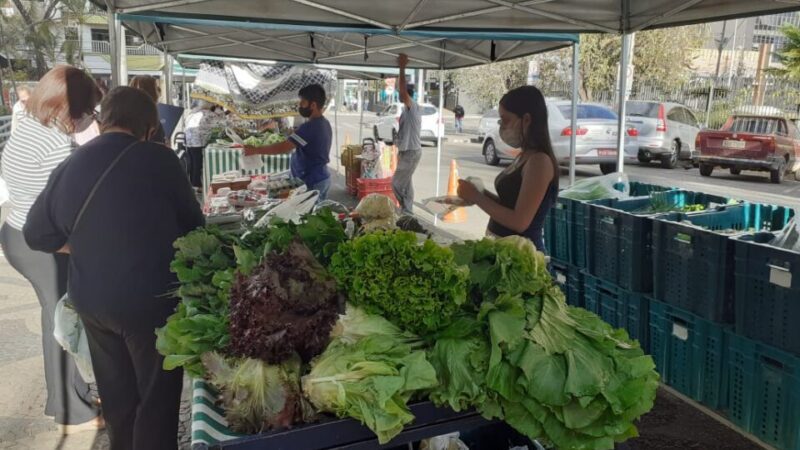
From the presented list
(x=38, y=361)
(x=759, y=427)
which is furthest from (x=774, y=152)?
(x=38, y=361)

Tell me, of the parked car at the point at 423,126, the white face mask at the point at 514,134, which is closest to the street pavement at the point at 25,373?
the white face mask at the point at 514,134

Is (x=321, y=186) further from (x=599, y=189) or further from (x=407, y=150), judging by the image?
(x=407, y=150)

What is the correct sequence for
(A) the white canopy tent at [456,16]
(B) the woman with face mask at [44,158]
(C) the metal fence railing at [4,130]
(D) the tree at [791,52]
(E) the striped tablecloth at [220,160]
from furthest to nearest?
(D) the tree at [791,52], (C) the metal fence railing at [4,130], (E) the striped tablecloth at [220,160], (A) the white canopy tent at [456,16], (B) the woman with face mask at [44,158]

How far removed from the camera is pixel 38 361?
4.95 meters

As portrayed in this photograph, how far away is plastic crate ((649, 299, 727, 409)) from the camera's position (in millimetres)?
3850

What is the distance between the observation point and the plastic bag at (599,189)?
17.2 feet

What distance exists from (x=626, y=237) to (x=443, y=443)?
2815mm

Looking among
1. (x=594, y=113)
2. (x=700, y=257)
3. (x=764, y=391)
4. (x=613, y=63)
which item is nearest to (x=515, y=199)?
(x=700, y=257)

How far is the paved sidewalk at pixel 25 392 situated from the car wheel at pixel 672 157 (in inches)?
708

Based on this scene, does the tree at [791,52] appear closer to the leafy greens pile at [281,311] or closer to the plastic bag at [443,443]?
the plastic bag at [443,443]

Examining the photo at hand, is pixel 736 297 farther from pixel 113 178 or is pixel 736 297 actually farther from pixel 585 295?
pixel 113 178

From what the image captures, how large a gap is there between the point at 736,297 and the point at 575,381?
8.23ft

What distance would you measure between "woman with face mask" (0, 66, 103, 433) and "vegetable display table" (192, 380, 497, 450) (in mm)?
2203

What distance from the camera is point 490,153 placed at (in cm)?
2089
